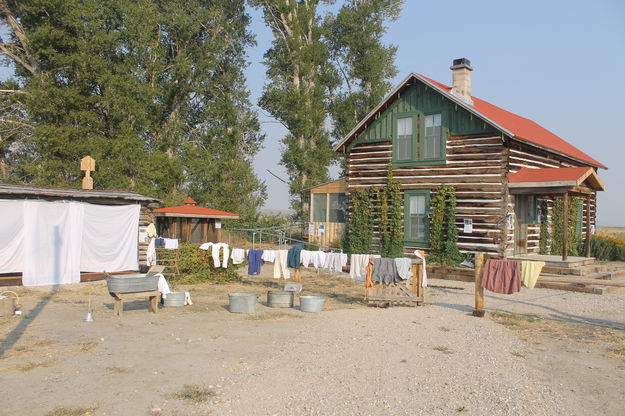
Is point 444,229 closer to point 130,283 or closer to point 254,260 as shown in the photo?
point 254,260

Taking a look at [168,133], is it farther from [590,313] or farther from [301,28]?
[590,313]

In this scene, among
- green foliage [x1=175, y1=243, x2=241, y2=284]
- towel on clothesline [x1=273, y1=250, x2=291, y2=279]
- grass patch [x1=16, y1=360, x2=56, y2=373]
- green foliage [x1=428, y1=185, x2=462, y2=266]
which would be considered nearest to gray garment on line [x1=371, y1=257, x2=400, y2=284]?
towel on clothesline [x1=273, y1=250, x2=291, y2=279]

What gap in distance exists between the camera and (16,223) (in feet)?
51.4

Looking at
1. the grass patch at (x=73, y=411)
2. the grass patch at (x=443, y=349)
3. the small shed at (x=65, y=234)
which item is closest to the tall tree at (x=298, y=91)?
the small shed at (x=65, y=234)

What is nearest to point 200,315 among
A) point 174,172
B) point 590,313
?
point 590,313

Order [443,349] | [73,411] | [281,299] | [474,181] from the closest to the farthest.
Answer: [73,411], [443,349], [281,299], [474,181]

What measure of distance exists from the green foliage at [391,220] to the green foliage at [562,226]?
24.4 ft

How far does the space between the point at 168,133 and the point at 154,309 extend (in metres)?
27.1

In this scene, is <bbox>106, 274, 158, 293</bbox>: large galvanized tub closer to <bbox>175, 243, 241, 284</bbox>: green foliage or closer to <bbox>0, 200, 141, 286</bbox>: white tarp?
<bbox>175, 243, 241, 284</bbox>: green foliage

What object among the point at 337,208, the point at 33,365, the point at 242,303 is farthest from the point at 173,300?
the point at 337,208

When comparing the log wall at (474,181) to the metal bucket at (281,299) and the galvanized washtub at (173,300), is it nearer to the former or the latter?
the metal bucket at (281,299)

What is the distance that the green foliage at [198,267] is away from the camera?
1741cm

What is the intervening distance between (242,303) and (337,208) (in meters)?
15.2

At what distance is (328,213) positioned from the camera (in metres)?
27.3
